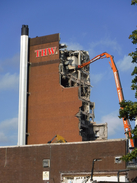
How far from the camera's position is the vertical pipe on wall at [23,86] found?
228 ft

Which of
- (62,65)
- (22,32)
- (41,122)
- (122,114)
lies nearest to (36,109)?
(41,122)

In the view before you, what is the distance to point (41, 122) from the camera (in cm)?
6956

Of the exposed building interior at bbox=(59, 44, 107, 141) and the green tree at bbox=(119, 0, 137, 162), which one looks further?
the exposed building interior at bbox=(59, 44, 107, 141)

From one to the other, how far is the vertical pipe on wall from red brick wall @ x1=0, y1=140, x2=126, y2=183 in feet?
44.5

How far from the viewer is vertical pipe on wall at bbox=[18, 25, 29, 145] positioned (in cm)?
6962

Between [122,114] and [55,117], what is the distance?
38.6 m

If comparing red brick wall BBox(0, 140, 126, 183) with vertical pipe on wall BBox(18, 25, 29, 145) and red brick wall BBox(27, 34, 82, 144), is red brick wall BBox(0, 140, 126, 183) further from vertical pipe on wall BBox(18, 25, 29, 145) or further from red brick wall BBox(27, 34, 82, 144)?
red brick wall BBox(27, 34, 82, 144)

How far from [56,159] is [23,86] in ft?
81.5

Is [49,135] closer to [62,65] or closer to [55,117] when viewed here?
[55,117]

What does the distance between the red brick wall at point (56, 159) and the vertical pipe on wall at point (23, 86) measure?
13.6m

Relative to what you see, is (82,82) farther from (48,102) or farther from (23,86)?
(23,86)

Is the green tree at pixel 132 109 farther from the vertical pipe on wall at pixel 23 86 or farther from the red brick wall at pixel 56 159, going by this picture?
the vertical pipe on wall at pixel 23 86

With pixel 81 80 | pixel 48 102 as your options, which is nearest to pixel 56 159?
pixel 48 102

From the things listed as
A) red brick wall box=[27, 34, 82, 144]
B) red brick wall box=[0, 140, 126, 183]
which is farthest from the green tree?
red brick wall box=[27, 34, 82, 144]
